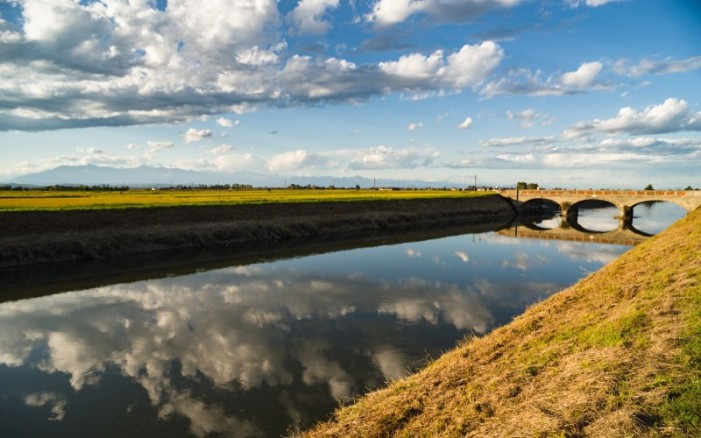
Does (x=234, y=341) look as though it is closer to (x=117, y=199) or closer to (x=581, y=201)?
(x=117, y=199)

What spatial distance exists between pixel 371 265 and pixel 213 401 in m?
22.3

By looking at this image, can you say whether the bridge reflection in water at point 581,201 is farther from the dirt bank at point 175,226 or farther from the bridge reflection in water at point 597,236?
the dirt bank at point 175,226

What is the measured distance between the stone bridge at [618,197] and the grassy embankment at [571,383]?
69.7 metres

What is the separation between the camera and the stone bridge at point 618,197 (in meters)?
68.9

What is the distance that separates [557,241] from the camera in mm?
49531

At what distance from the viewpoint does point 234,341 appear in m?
16.5

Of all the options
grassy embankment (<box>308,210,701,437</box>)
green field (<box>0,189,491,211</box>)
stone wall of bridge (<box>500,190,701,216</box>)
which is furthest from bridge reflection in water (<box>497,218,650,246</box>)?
grassy embankment (<box>308,210,701,437</box>)

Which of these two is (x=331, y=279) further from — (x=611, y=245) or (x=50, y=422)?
(x=611, y=245)

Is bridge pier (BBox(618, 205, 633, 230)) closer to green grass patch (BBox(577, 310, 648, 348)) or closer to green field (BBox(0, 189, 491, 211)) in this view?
green field (BBox(0, 189, 491, 211))

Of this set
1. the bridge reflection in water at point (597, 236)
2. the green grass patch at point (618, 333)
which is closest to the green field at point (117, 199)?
the bridge reflection in water at point (597, 236)

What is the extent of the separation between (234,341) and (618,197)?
79.0 meters

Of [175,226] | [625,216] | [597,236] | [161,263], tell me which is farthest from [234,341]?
[625,216]

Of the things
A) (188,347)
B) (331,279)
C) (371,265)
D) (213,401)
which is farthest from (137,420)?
(371,265)

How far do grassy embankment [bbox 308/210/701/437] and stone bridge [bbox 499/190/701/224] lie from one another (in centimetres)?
6970
